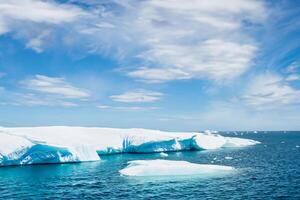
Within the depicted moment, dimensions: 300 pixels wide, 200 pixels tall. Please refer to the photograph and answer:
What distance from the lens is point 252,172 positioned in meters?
41.6

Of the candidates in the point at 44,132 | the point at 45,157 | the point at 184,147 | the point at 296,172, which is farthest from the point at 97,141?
the point at 296,172

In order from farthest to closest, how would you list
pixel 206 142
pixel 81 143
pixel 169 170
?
pixel 206 142, pixel 81 143, pixel 169 170

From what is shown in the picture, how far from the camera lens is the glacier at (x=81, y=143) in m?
49.0

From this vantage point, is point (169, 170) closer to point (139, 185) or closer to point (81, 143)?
point (139, 185)

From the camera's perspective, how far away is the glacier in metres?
49.0

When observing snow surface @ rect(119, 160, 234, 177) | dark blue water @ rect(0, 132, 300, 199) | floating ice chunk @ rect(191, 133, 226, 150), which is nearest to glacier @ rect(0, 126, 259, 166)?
floating ice chunk @ rect(191, 133, 226, 150)

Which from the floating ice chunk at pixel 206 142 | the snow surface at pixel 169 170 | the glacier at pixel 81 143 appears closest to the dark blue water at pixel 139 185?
the snow surface at pixel 169 170

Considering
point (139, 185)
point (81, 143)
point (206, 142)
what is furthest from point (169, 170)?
point (206, 142)

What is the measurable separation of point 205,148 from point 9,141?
4605 centimetres

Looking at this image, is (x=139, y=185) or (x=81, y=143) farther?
(x=81, y=143)

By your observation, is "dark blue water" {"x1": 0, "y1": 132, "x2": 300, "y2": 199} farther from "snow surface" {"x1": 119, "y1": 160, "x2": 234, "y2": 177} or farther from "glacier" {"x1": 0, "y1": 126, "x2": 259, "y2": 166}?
"glacier" {"x1": 0, "y1": 126, "x2": 259, "y2": 166}

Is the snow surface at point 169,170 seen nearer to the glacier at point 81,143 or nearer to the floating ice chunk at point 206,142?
the glacier at point 81,143

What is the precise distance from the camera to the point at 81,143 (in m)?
55.7

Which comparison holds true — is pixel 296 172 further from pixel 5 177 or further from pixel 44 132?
pixel 44 132
